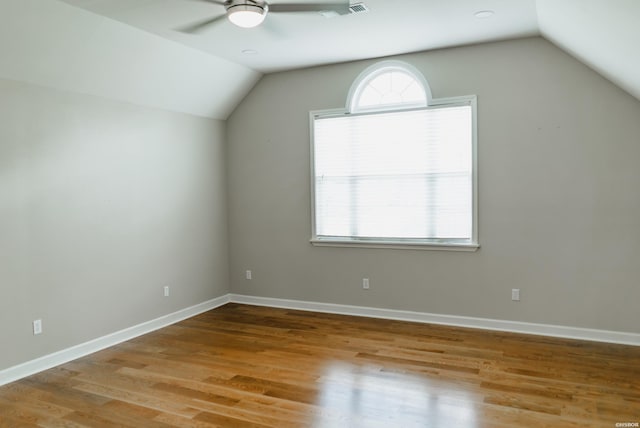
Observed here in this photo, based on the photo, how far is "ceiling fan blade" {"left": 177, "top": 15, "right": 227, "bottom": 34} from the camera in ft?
12.0

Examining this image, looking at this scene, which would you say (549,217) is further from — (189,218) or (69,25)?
A: (69,25)

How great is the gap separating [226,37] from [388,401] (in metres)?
3.24

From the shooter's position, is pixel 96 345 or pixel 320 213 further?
pixel 320 213

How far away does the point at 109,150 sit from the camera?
14.2ft

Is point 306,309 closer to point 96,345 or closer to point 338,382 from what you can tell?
point 338,382

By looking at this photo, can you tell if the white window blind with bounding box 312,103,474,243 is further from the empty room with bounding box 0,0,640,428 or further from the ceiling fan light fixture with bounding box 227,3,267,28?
the ceiling fan light fixture with bounding box 227,3,267,28


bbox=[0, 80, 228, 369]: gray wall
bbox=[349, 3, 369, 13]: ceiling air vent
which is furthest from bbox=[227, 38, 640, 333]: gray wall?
bbox=[349, 3, 369, 13]: ceiling air vent

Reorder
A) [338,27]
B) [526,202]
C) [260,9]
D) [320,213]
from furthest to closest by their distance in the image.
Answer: [320,213] → [526,202] → [338,27] → [260,9]

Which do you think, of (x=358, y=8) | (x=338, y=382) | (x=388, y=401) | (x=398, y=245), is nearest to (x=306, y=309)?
(x=398, y=245)

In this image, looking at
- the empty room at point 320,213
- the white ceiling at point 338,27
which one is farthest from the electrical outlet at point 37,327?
the white ceiling at point 338,27

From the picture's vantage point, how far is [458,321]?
185 inches

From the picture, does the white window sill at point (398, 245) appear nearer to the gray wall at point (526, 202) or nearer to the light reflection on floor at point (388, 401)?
the gray wall at point (526, 202)

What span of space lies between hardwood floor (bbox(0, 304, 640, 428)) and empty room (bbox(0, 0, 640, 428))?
0.03 metres

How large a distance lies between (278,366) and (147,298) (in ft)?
5.88
